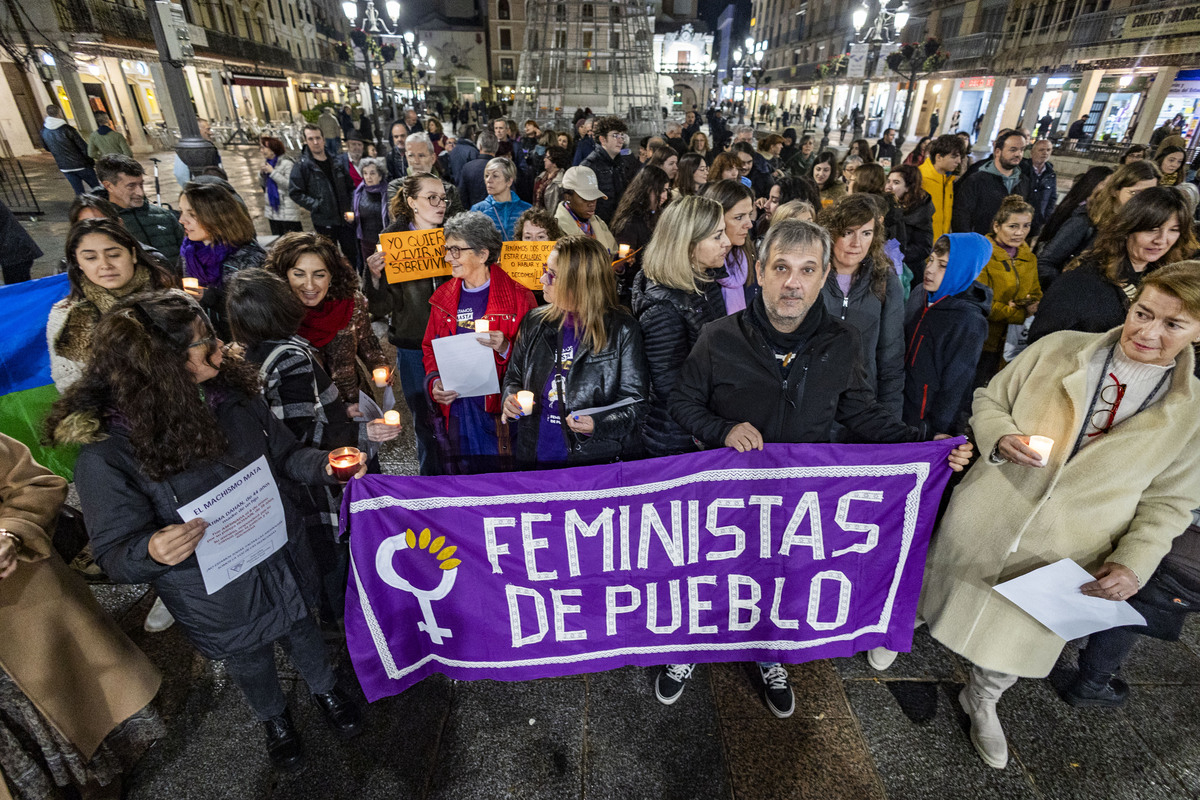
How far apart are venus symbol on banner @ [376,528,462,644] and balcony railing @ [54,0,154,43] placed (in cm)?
3201

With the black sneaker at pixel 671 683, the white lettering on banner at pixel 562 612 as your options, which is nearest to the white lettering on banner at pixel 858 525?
the black sneaker at pixel 671 683

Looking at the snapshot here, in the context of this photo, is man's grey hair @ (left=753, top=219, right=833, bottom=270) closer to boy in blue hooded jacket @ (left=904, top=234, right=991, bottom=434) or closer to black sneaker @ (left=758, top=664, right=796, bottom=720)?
boy in blue hooded jacket @ (left=904, top=234, right=991, bottom=434)

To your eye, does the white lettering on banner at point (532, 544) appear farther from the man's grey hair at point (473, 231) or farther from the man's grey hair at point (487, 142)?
the man's grey hair at point (487, 142)

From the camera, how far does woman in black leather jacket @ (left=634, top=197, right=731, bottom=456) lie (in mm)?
2930

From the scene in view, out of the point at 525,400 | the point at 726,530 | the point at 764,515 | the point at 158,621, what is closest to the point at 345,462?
the point at 525,400

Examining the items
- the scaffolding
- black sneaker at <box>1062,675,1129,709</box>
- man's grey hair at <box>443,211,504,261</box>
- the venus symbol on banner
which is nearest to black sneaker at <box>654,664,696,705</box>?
the venus symbol on banner

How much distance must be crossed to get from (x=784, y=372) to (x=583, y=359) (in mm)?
954

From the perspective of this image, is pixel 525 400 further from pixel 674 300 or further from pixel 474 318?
pixel 474 318

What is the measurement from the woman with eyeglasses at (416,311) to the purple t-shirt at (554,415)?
3.65ft

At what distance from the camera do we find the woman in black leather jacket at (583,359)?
109 inches

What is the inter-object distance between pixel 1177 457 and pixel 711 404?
1734 millimetres

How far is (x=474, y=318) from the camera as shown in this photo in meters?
3.47

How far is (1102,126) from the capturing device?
83.8 feet

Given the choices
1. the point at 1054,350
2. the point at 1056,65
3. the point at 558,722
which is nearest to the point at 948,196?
the point at 1054,350
